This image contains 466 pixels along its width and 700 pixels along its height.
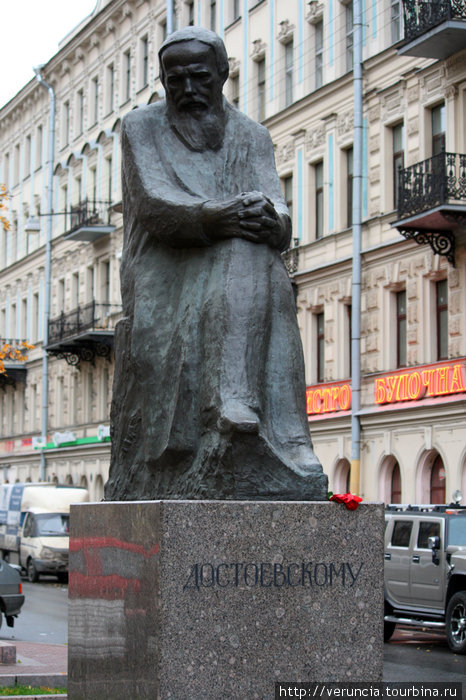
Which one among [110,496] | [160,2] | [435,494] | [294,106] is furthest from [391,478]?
[110,496]

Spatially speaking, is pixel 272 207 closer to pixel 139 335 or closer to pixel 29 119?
pixel 139 335

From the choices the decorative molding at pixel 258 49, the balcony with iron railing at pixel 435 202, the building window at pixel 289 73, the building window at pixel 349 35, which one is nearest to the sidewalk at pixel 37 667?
the balcony with iron railing at pixel 435 202

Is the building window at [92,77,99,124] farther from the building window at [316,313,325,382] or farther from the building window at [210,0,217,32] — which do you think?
the building window at [316,313,325,382]

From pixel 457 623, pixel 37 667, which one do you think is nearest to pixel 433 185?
pixel 457 623

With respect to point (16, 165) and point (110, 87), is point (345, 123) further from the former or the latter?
point (16, 165)

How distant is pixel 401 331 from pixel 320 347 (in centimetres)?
433

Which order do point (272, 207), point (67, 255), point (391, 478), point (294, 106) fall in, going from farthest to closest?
1. point (67, 255)
2. point (294, 106)
3. point (391, 478)
4. point (272, 207)

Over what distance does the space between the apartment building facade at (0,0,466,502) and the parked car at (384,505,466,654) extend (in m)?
7.93

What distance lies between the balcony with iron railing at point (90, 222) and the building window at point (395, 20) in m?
17.7

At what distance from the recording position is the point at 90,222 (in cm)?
4675

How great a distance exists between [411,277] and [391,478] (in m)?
4.18

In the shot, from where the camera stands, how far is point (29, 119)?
57969 millimetres

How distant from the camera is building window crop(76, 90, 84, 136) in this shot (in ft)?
169

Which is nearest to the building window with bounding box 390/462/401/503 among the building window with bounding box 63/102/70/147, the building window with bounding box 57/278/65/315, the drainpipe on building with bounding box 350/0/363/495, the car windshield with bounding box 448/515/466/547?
the drainpipe on building with bounding box 350/0/363/495
